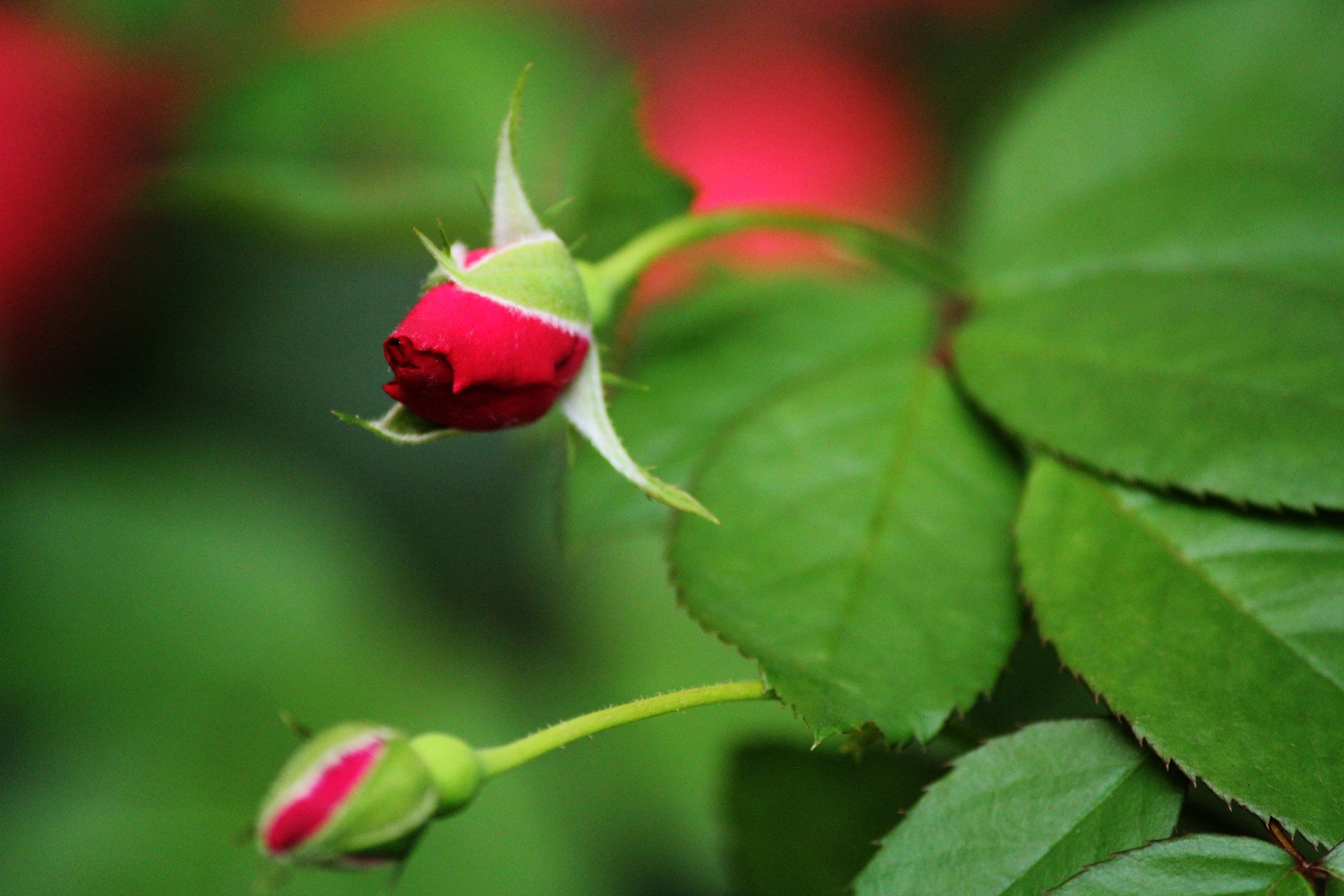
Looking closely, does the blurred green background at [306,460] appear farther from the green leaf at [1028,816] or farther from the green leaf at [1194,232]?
the green leaf at [1028,816]

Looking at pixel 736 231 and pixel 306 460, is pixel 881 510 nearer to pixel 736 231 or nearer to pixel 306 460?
pixel 736 231

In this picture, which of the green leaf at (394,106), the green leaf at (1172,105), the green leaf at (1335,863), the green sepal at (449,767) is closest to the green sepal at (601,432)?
the green sepal at (449,767)

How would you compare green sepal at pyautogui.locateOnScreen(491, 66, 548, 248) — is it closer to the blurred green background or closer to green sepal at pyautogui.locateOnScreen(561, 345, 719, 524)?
green sepal at pyautogui.locateOnScreen(561, 345, 719, 524)

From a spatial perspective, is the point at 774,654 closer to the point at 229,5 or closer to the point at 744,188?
the point at 744,188

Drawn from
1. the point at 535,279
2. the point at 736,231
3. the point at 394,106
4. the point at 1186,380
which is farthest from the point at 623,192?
the point at 394,106

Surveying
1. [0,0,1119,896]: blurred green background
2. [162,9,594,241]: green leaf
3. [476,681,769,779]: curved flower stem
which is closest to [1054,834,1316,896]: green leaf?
[476,681,769,779]: curved flower stem

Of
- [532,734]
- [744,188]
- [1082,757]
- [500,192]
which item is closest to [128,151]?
[744,188]
